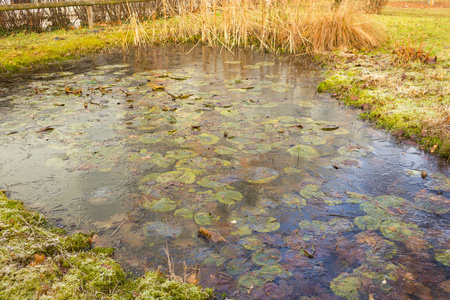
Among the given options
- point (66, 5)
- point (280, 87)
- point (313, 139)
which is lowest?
point (313, 139)

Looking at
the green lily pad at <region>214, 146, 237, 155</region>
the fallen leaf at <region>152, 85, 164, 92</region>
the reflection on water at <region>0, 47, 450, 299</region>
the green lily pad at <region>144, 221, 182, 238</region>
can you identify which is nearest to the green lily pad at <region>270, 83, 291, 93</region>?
the reflection on water at <region>0, 47, 450, 299</region>

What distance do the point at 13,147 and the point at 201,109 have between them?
180cm

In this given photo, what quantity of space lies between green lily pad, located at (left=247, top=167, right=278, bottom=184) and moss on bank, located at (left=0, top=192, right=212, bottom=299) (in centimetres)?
103

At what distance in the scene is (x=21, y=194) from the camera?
7.54 ft

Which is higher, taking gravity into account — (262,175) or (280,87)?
(280,87)

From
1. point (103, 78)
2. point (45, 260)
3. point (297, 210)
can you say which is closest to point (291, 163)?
point (297, 210)

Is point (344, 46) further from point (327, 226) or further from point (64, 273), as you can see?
point (64, 273)

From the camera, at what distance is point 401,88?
395 cm

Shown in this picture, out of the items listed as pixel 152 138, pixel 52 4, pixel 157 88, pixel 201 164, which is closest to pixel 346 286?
pixel 201 164

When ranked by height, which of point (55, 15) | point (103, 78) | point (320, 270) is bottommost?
point (320, 270)

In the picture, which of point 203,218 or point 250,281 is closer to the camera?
point 250,281

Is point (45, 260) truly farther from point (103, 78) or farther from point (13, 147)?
point (103, 78)

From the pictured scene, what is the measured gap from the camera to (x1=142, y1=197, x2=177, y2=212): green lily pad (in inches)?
82.5

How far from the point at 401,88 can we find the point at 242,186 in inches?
106
